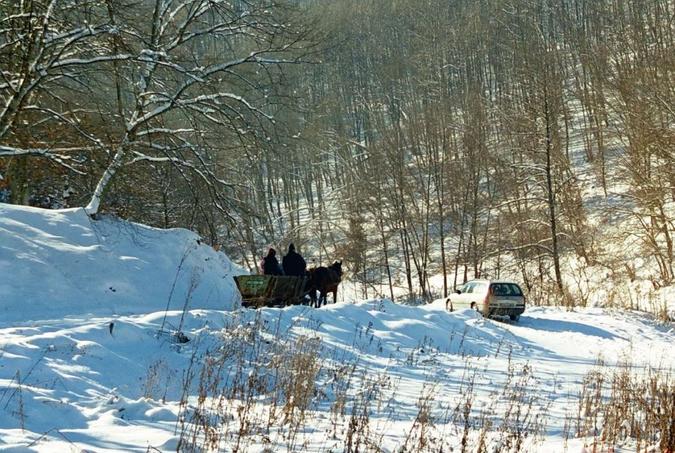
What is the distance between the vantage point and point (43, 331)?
926 centimetres

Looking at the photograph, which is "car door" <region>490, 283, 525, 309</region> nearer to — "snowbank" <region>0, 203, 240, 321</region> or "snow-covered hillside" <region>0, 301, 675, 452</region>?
"snow-covered hillside" <region>0, 301, 675, 452</region>

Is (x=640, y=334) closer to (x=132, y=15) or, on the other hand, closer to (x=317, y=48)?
(x=317, y=48)

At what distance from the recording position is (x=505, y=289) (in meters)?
22.5

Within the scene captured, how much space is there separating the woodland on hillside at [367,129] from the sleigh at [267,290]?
1193 mm

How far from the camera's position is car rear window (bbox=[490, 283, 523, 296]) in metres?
22.3

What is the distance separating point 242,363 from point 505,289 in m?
14.7

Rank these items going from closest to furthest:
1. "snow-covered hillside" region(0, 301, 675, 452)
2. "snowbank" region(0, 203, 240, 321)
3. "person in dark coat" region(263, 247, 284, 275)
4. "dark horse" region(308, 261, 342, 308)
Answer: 1. "snow-covered hillside" region(0, 301, 675, 452)
2. "snowbank" region(0, 203, 240, 321)
3. "person in dark coat" region(263, 247, 284, 275)
4. "dark horse" region(308, 261, 342, 308)

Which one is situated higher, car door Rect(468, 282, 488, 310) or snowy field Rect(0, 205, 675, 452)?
car door Rect(468, 282, 488, 310)

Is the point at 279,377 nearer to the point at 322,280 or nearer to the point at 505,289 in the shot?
the point at 322,280

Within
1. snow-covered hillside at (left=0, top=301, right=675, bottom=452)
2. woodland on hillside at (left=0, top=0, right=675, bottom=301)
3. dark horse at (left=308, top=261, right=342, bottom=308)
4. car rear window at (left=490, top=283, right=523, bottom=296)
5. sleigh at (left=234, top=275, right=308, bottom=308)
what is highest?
woodland on hillside at (left=0, top=0, right=675, bottom=301)

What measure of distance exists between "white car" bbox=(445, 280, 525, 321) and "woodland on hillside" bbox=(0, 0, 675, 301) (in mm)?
7904

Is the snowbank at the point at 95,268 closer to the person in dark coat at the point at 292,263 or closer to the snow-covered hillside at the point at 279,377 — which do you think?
the person in dark coat at the point at 292,263

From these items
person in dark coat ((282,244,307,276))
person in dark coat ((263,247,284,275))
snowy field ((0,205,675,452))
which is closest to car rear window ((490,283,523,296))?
snowy field ((0,205,675,452))

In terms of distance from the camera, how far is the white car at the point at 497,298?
22062 millimetres
